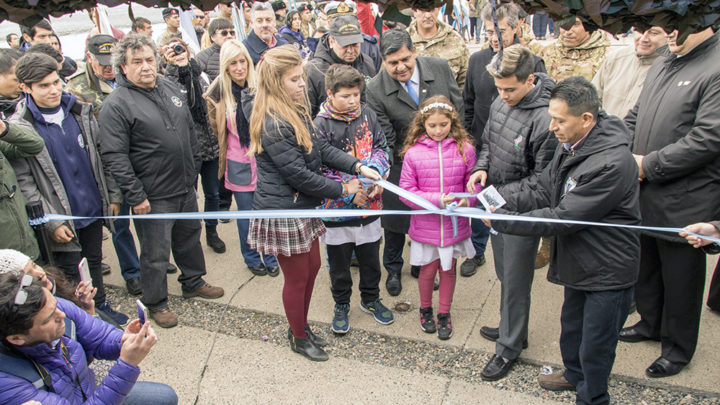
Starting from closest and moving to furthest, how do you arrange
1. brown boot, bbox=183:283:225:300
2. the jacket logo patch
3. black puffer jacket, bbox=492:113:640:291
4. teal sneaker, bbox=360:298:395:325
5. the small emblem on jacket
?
black puffer jacket, bbox=492:113:640:291 < the small emblem on jacket < the jacket logo patch < teal sneaker, bbox=360:298:395:325 < brown boot, bbox=183:283:225:300

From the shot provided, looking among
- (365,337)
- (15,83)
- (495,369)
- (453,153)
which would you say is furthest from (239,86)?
(495,369)

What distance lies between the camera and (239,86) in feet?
15.9

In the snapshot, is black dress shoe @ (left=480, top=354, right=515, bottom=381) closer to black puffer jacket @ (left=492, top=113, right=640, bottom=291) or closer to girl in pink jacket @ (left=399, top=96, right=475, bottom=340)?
girl in pink jacket @ (left=399, top=96, right=475, bottom=340)

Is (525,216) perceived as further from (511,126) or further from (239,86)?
(239,86)

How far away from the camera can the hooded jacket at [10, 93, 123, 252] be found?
3.78 metres

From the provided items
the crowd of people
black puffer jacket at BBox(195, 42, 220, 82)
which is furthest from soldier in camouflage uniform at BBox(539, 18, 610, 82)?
black puffer jacket at BBox(195, 42, 220, 82)

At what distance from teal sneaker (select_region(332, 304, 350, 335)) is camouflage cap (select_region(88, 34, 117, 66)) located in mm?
3013

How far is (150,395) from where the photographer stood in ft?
9.38

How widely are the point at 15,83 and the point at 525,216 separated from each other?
3.68m

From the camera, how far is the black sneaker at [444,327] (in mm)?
3971

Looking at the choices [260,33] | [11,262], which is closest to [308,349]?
[11,262]

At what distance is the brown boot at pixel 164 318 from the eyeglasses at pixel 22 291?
223 cm

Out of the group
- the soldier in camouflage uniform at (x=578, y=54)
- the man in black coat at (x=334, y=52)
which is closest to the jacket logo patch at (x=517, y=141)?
the soldier in camouflage uniform at (x=578, y=54)

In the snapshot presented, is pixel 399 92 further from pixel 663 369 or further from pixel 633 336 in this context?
pixel 663 369
